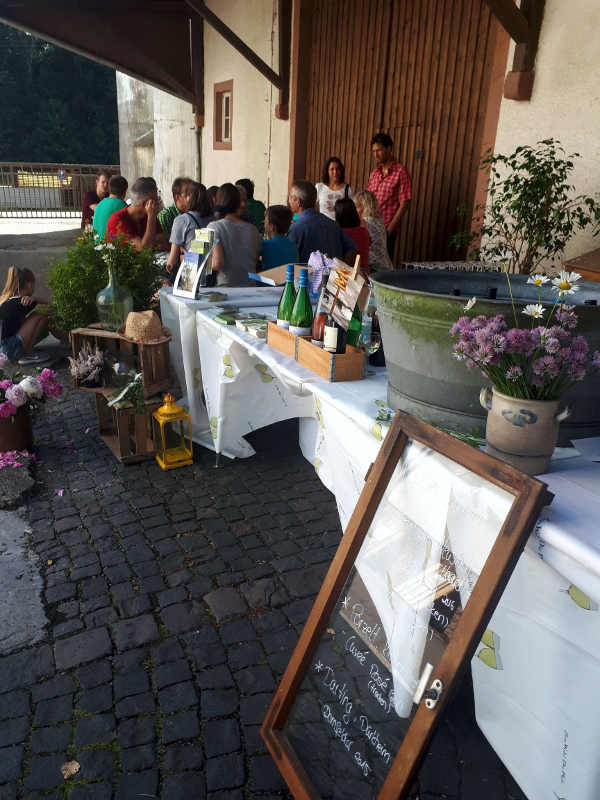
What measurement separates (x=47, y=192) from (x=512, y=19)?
23613mm

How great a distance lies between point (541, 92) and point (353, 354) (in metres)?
3.65

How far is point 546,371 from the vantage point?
126 centimetres

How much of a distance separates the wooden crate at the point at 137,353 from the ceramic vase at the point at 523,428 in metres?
2.37

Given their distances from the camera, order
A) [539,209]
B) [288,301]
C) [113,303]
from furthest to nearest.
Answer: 1. [539,209]
2. [113,303]
3. [288,301]

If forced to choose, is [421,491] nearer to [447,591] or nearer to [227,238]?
[447,591]

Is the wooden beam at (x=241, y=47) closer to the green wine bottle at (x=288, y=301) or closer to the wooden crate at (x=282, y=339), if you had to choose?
the green wine bottle at (x=288, y=301)

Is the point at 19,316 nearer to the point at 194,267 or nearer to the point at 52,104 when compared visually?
the point at 194,267

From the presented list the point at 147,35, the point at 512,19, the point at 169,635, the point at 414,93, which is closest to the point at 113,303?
the point at 169,635

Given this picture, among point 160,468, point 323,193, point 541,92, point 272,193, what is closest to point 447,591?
point 160,468

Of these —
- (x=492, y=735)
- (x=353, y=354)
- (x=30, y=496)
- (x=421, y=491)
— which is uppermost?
(x=353, y=354)

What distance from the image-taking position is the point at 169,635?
7.33 ft

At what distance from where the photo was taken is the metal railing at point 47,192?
21.2 m

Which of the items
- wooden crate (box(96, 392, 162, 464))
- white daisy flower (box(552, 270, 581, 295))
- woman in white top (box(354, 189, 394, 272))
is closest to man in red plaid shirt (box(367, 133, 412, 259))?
woman in white top (box(354, 189, 394, 272))

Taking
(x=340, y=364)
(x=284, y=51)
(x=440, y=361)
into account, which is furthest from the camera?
(x=284, y=51)
